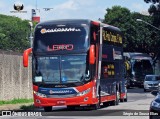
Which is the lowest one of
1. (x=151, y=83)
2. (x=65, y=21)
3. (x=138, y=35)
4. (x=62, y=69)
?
(x=151, y=83)

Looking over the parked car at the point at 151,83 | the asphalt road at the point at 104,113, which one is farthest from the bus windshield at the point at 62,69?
the parked car at the point at 151,83

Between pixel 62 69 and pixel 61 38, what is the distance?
140 centimetres

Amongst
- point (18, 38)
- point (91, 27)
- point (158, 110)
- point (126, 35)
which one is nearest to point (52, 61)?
point (91, 27)

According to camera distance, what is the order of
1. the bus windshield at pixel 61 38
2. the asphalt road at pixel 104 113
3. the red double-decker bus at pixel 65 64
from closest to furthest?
1. the asphalt road at pixel 104 113
2. the red double-decker bus at pixel 65 64
3. the bus windshield at pixel 61 38

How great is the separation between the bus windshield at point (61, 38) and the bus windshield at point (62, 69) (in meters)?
0.44

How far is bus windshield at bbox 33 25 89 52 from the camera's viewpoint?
2525 cm

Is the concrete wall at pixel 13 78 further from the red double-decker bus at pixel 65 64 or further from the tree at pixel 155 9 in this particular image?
the tree at pixel 155 9

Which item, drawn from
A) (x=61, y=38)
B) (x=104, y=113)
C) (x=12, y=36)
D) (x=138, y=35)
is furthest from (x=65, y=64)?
(x=12, y=36)

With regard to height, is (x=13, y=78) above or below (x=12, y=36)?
below

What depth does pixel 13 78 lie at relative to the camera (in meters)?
34.2

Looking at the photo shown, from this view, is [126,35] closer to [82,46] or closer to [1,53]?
[1,53]

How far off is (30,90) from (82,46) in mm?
12847

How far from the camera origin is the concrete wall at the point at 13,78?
3259 centimetres

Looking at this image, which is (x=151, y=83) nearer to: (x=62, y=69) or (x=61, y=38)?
(x=61, y=38)
